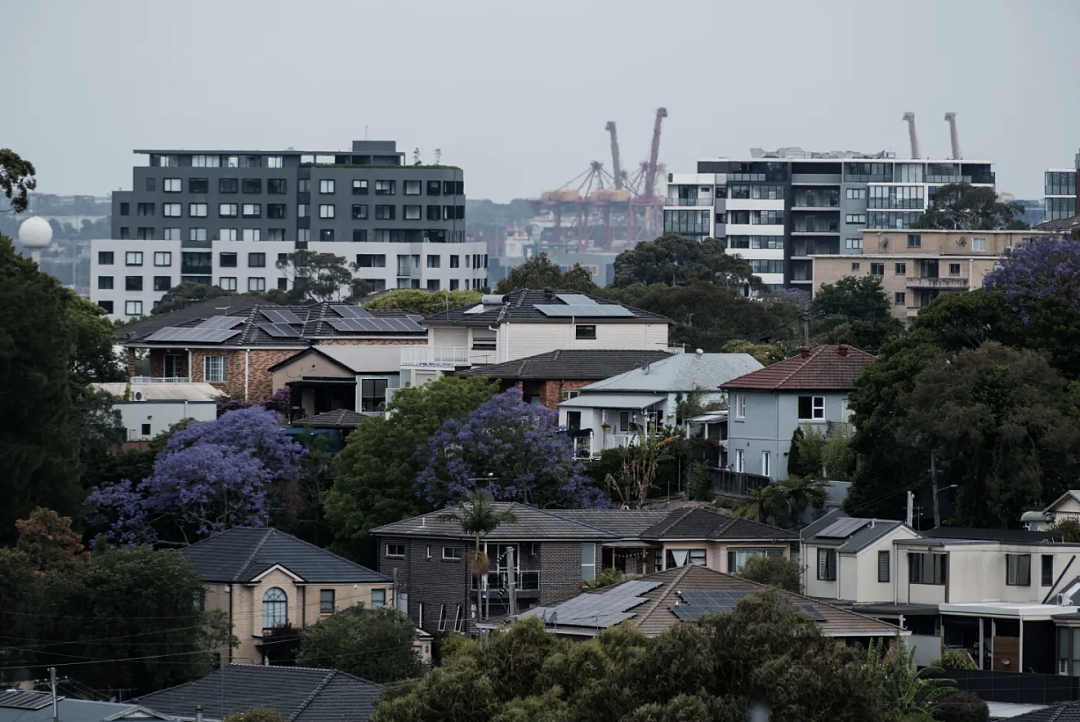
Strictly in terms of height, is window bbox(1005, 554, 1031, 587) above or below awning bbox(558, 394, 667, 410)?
below

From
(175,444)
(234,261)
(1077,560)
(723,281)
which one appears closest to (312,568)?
(175,444)

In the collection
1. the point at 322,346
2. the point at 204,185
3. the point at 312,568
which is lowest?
the point at 312,568

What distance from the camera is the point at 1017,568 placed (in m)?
53.1

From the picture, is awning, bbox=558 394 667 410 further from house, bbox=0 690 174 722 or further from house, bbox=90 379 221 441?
house, bbox=0 690 174 722

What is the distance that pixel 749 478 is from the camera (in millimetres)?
67625

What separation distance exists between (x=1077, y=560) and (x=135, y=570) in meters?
23.2

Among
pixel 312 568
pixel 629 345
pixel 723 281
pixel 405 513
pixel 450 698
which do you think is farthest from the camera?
pixel 723 281

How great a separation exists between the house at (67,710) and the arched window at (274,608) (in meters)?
12.8

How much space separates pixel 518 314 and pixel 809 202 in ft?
316

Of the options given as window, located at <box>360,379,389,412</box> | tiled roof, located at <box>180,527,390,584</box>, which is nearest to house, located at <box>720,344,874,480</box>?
tiled roof, located at <box>180,527,390,584</box>

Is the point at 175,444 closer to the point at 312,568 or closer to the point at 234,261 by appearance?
the point at 312,568

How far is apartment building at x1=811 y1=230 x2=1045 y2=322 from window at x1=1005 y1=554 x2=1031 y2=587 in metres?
75.6

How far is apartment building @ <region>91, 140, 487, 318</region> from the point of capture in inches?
7087

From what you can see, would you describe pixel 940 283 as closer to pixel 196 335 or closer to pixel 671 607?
pixel 196 335
